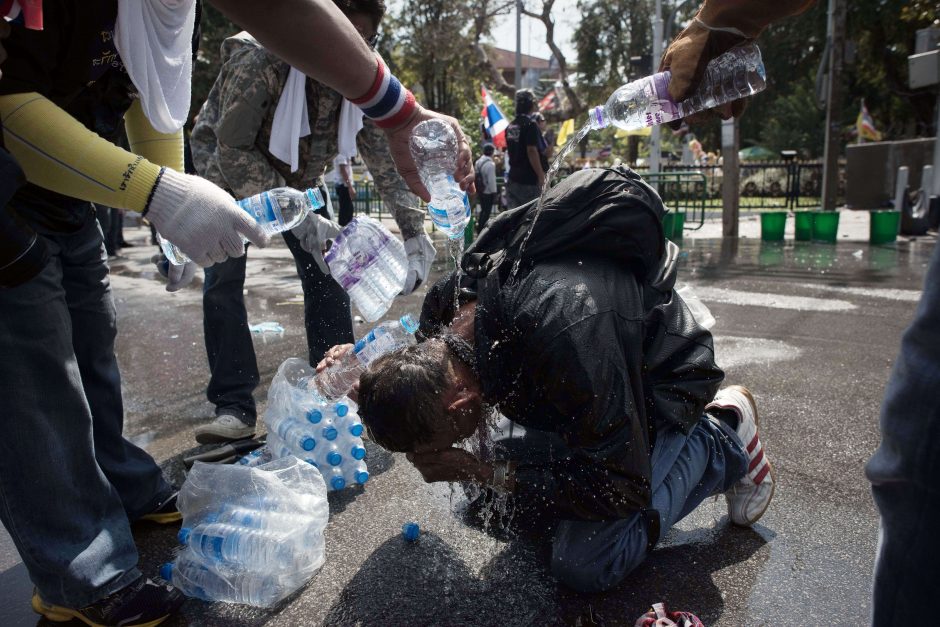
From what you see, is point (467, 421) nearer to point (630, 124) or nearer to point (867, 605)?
point (867, 605)

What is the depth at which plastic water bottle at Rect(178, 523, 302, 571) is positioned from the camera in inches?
85.4

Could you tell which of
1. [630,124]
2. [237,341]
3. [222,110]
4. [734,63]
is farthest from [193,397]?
[734,63]

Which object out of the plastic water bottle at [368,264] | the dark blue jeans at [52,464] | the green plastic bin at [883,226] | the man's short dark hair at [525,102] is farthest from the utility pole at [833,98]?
the dark blue jeans at [52,464]

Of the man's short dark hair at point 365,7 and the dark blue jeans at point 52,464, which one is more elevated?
the man's short dark hair at point 365,7

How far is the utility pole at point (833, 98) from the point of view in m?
13.9

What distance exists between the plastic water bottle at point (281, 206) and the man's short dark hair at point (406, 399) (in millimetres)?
1382

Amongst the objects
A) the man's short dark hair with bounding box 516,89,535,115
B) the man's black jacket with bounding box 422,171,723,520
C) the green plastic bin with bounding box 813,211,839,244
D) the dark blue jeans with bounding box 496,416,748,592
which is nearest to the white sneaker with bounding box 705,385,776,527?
the dark blue jeans with bounding box 496,416,748,592

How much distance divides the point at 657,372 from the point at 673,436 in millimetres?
295

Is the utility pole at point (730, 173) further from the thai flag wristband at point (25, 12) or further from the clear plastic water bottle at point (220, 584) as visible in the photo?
the thai flag wristband at point (25, 12)

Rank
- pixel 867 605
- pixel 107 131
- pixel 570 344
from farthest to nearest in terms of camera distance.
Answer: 1. pixel 107 131
2. pixel 867 605
3. pixel 570 344

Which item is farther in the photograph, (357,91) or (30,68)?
(357,91)

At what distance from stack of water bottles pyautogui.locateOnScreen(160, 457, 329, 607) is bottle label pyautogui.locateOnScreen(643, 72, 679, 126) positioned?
5.90 feet

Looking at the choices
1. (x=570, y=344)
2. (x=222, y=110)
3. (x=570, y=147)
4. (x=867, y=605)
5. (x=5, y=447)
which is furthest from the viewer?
(x=222, y=110)

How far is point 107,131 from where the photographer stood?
2.18 m
